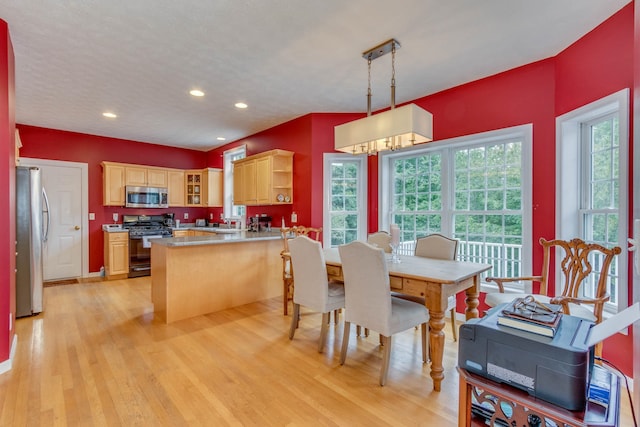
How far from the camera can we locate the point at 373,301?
221 centimetres

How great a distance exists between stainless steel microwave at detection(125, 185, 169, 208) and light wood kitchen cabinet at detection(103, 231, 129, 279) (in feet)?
2.03

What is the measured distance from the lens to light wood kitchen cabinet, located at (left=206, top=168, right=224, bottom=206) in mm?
6320

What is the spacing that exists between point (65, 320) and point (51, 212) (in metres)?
2.73

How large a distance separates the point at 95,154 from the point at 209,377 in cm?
515

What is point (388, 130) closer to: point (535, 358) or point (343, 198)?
point (535, 358)

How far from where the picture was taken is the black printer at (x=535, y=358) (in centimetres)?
91

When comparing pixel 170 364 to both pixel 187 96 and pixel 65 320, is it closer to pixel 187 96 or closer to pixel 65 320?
pixel 65 320

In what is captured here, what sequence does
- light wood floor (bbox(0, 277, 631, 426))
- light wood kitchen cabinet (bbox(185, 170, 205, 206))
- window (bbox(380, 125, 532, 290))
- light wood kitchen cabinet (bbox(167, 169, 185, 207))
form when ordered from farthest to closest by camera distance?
light wood kitchen cabinet (bbox(185, 170, 205, 206)) → light wood kitchen cabinet (bbox(167, 169, 185, 207)) → window (bbox(380, 125, 532, 290)) → light wood floor (bbox(0, 277, 631, 426))

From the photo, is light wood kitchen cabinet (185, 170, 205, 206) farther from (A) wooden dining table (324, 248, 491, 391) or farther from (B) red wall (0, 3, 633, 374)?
(A) wooden dining table (324, 248, 491, 391)

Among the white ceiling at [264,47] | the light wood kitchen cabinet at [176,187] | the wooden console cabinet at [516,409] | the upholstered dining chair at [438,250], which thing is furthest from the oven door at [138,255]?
the wooden console cabinet at [516,409]

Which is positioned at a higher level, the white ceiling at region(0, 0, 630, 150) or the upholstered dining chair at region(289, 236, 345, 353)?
the white ceiling at region(0, 0, 630, 150)

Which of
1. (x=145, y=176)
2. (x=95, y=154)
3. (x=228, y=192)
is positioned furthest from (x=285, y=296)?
(x=95, y=154)

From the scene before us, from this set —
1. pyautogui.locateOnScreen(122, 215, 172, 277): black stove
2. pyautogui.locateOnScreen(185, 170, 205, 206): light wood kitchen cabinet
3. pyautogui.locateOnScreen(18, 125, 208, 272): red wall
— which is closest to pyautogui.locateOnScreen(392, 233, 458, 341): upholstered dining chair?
pyautogui.locateOnScreen(122, 215, 172, 277): black stove

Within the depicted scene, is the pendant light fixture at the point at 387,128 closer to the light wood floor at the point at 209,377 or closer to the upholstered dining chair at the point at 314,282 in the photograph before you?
the upholstered dining chair at the point at 314,282
